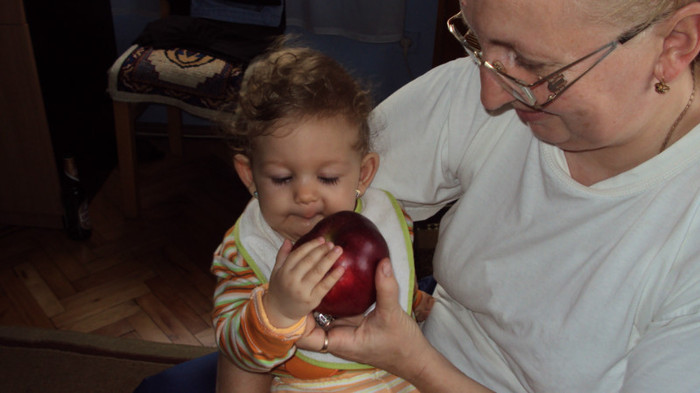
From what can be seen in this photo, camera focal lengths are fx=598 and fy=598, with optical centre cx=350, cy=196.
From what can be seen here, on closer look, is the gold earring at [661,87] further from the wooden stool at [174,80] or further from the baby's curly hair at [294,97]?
the wooden stool at [174,80]

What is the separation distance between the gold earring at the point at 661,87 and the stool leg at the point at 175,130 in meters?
2.99

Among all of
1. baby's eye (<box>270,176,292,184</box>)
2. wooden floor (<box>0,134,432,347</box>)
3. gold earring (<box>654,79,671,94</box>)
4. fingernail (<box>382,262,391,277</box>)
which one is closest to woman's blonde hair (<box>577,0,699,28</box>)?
gold earring (<box>654,79,671,94</box>)

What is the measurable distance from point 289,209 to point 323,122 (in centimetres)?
18

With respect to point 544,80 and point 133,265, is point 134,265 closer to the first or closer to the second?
point 133,265

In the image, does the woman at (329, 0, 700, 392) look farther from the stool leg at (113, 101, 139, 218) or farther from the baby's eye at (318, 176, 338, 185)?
the stool leg at (113, 101, 139, 218)

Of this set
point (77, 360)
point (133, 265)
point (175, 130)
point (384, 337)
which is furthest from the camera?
point (175, 130)

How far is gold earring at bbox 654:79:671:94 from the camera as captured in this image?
33.5 inches

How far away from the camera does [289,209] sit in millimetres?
1179

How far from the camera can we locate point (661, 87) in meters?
0.86

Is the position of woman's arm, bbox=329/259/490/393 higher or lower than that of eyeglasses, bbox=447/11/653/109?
lower

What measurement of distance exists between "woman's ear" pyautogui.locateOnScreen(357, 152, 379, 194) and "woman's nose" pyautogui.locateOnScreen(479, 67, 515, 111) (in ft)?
1.17

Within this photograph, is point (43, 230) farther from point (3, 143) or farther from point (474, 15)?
point (474, 15)

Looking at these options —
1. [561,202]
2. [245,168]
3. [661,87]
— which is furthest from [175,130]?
[661,87]

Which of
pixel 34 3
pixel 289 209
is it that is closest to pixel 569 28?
pixel 289 209
